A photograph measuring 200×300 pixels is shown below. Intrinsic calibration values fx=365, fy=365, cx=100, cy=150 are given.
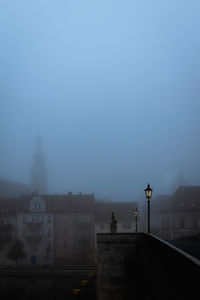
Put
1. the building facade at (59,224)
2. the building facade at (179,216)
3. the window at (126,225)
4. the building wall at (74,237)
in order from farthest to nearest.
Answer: the window at (126,225), the building facade at (59,224), the building wall at (74,237), the building facade at (179,216)

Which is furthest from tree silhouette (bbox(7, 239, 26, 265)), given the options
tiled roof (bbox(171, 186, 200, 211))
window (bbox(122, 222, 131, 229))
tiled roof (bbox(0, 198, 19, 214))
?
tiled roof (bbox(171, 186, 200, 211))

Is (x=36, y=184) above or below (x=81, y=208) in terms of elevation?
above

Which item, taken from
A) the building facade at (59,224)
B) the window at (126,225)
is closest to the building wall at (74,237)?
the building facade at (59,224)

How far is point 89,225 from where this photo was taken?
257 feet

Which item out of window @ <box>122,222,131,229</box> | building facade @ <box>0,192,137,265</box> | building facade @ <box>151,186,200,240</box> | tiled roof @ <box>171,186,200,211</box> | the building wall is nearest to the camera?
building facade @ <box>151,186,200,240</box>

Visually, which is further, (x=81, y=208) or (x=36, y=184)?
(x=36, y=184)

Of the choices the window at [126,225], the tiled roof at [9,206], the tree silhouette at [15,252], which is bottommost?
the tree silhouette at [15,252]

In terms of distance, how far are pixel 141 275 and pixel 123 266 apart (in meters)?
4.71

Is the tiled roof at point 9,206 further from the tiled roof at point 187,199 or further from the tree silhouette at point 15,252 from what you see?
the tiled roof at point 187,199

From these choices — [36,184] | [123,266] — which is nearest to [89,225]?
[123,266]

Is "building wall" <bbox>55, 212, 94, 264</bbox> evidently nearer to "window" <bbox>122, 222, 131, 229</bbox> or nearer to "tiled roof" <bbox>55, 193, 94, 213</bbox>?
"tiled roof" <bbox>55, 193, 94, 213</bbox>

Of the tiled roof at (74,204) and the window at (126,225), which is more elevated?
the tiled roof at (74,204)

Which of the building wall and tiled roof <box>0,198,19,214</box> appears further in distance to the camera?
tiled roof <box>0,198,19,214</box>

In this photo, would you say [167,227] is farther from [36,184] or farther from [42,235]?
[36,184]
